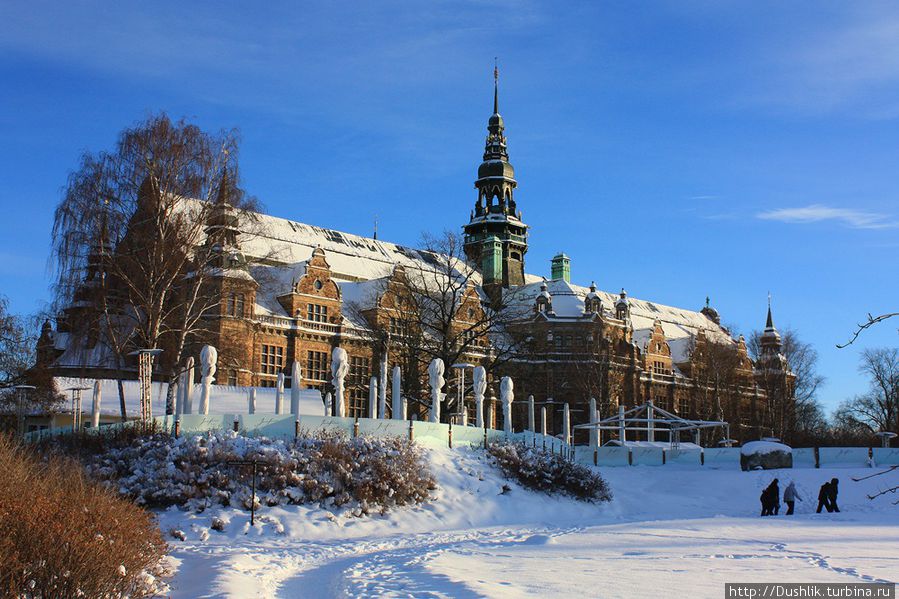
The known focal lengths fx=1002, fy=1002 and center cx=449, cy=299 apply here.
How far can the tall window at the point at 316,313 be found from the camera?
Result: 60.2m

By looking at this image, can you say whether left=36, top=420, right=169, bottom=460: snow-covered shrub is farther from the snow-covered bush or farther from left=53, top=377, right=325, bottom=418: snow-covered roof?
left=53, top=377, right=325, bottom=418: snow-covered roof

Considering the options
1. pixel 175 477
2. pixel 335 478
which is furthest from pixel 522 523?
pixel 175 477

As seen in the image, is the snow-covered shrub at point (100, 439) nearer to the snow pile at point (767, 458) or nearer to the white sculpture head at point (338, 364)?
the white sculpture head at point (338, 364)

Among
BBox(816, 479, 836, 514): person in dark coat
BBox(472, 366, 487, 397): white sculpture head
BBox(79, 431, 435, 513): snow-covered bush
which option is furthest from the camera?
BBox(472, 366, 487, 397): white sculpture head

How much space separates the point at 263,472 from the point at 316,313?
37.3 metres

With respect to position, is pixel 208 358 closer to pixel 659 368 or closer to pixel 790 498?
pixel 790 498

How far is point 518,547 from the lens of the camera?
740 inches

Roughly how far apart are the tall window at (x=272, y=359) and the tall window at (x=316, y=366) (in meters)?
1.83

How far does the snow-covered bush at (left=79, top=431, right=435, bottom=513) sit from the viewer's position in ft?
73.2

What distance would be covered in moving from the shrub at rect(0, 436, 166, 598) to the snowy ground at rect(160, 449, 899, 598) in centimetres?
83

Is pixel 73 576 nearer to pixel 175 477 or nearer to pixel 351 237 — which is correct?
pixel 175 477

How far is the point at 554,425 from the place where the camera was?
233ft

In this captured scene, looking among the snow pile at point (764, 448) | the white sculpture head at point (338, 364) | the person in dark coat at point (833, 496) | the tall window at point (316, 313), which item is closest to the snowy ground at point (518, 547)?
the person in dark coat at point (833, 496)

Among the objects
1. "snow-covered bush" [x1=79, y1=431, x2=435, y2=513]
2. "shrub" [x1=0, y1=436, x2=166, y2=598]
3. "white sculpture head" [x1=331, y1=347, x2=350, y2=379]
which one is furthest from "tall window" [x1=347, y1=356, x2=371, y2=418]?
"shrub" [x1=0, y1=436, x2=166, y2=598]
